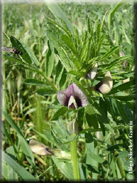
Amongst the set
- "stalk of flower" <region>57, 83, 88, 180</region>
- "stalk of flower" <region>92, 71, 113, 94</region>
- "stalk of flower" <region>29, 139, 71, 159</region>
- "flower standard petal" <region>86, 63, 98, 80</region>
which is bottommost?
"stalk of flower" <region>29, 139, 71, 159</region>

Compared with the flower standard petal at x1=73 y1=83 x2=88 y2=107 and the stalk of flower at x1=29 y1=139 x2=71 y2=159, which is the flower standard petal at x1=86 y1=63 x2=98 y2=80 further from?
the stalk of flower at x1=29 y1=139 x2=71 y2=159

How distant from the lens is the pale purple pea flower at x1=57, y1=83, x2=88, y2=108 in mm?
422

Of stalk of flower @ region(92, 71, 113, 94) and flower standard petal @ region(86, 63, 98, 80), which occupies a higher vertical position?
flower standard petal @ region(86, 63, 98, 80)

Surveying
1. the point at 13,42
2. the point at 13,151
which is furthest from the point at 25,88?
the point at 13,42

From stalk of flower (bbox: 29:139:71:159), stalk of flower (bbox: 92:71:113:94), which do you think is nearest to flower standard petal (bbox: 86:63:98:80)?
stalk of flower (bbox: 92:71:113:94)

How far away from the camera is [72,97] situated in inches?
16.5

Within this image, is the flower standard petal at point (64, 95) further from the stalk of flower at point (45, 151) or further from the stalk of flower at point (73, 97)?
the stalk of flower at point (45, 151)

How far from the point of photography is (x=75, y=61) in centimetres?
41

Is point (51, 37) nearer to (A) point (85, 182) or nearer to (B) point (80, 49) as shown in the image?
(B) point (80, 49)

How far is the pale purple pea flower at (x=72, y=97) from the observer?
42 cm

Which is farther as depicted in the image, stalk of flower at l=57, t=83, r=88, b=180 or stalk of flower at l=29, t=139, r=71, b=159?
stalk of flower at l=29, t=139, r=71, b=159

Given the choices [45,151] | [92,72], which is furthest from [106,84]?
[45,151]

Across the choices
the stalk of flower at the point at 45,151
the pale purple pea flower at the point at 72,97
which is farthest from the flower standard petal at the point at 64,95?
the stalk of flower at the point at 45,151

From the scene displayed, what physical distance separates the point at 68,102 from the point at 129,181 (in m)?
0.38
